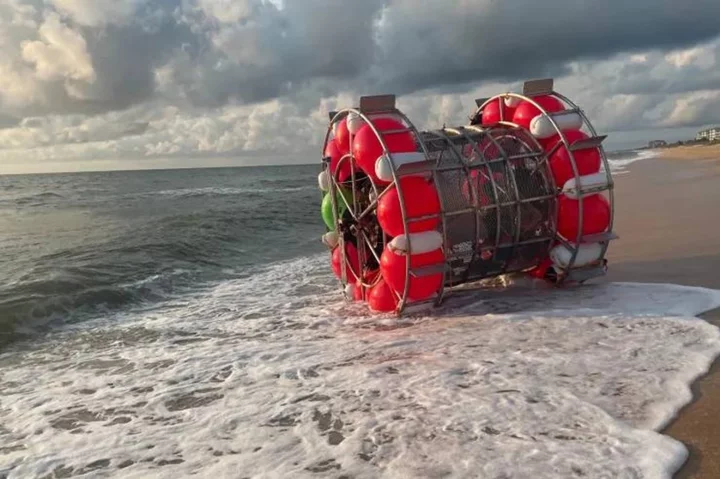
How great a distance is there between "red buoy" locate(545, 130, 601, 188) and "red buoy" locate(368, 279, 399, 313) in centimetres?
266

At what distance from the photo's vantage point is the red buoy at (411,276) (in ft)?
23.9

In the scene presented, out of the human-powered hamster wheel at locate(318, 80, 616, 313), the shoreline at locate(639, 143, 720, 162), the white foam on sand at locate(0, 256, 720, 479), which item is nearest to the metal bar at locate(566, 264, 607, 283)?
the human-powered hamster wheel at locate(318, 80, 616, 313)

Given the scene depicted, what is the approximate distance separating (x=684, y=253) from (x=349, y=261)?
5291 millimetres

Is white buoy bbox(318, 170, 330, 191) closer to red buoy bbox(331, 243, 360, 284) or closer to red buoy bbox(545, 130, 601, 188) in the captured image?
red buoy bbox(331, 243, 360, 284)

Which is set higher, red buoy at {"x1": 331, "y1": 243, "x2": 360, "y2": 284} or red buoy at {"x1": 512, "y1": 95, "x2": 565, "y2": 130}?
red buoy at {"x1": 512, "y1": 95, "x2": 565, "y2": 130}

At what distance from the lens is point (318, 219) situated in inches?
886

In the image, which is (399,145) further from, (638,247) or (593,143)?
(638,247)

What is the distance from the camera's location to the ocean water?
4082 mm

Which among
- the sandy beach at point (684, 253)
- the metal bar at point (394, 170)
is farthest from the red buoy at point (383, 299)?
the sandy beach at point (684, 253)

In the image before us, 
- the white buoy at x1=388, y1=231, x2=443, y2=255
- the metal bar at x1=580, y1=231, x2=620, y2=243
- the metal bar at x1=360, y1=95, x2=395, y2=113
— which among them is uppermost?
the metal bar at x1=360, y1=95, x2=395, y2=113

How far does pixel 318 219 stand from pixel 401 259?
15357 mm

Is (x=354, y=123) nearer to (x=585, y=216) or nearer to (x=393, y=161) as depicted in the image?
(x=393, y=161)

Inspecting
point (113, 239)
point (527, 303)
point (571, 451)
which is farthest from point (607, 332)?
point (113, 239)

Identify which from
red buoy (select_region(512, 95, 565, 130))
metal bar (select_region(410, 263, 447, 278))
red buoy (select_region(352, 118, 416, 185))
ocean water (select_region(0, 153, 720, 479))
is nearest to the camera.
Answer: ocean water (select_region(0, 153, 720, 479))
